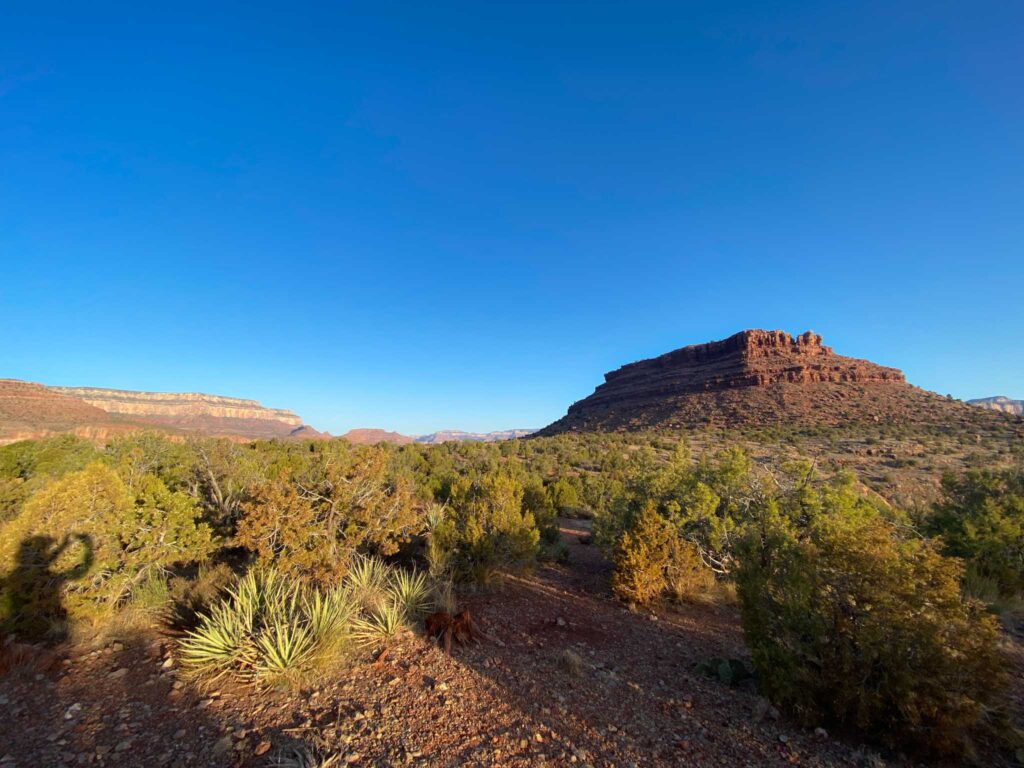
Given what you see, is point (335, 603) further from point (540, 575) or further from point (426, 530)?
point (540, 575)

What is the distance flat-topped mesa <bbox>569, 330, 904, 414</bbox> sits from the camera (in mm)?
58406

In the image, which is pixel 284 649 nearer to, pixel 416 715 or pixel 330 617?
pixel 330 617

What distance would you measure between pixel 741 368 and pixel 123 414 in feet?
424

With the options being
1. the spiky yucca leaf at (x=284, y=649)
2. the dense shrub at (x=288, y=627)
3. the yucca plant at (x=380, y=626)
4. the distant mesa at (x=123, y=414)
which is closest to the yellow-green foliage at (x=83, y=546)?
the dense shrub at (x=288, y=627)

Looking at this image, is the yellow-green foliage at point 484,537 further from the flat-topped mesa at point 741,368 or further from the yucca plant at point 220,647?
the flat-topped mesa at point 741,368

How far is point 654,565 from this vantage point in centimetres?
→ 863

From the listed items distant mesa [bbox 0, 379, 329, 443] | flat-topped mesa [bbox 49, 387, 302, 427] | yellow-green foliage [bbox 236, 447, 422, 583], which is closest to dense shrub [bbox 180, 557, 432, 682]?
yellow-green foliage [bbox 236, 447, 422, 583]

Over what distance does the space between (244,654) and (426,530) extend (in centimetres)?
552

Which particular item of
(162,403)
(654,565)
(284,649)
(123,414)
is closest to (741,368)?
(654,565)

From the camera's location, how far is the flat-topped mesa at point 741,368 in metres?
58.4

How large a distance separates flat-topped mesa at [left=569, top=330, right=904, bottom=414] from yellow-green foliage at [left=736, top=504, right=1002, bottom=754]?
60737 millimetres

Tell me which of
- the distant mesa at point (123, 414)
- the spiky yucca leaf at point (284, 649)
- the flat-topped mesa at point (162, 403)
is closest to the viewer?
the spiky yucca leaf at point (284, 649)

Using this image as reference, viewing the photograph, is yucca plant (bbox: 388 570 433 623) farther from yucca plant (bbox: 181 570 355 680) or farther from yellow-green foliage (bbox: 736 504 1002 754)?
yellow-green foliage (bbox: 736 504 1002 754)

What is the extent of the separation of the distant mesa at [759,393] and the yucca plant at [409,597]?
4709cm
